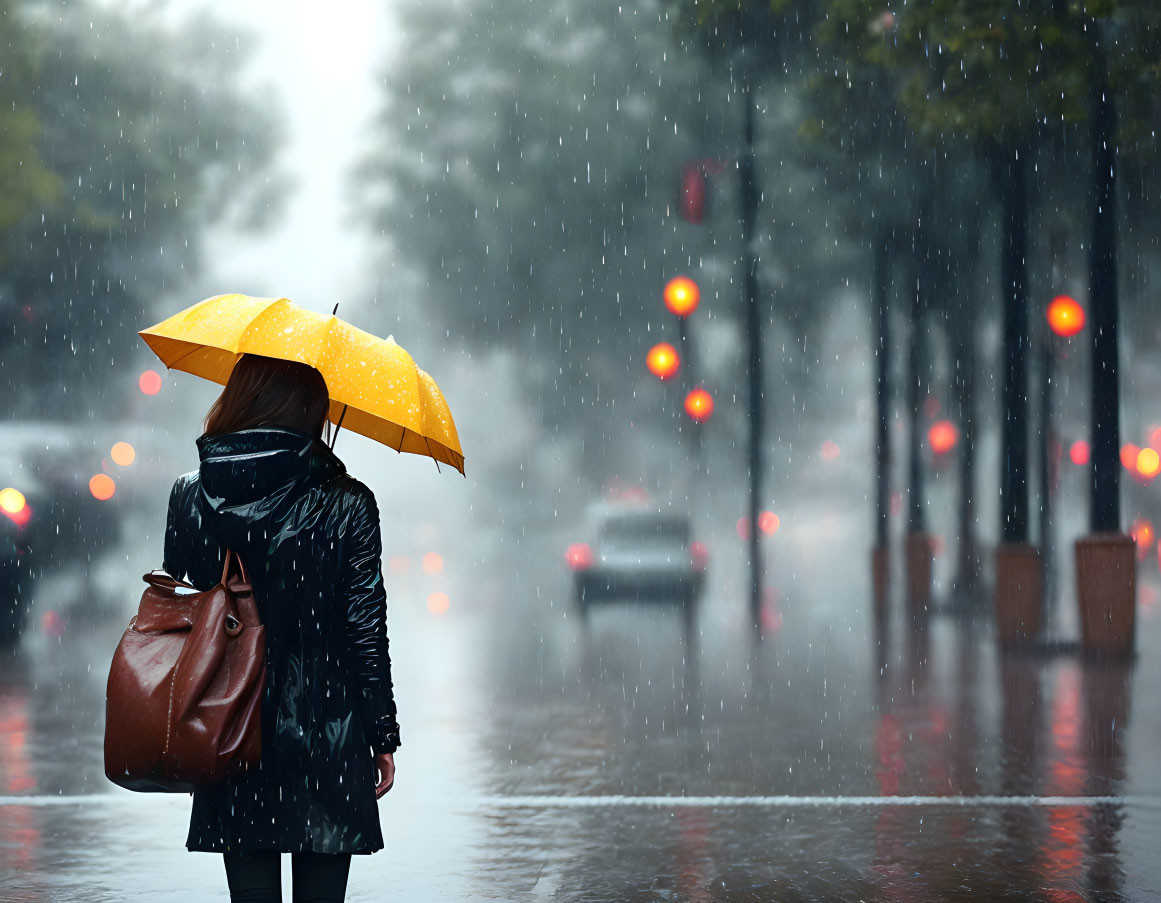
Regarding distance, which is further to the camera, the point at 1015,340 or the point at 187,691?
the point at 1015,340

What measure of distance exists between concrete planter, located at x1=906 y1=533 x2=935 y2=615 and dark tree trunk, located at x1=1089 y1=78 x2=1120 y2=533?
9104mm

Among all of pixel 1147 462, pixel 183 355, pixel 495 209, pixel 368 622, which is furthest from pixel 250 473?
pixel 1147 462

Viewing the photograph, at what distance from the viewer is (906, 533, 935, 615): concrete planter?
2562 cm

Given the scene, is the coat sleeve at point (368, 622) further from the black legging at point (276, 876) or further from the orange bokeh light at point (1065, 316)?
the orange bokeh light at point (1065, 316)

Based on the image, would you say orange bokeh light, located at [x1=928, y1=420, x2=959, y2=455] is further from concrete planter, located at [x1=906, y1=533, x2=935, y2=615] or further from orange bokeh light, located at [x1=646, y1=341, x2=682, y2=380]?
orange bokeh light, located at [x1=646, y1=341, x2=682, y2=380]

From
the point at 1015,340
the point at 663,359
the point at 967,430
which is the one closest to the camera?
the point at 1015,340

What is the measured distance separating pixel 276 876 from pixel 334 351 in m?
1.29

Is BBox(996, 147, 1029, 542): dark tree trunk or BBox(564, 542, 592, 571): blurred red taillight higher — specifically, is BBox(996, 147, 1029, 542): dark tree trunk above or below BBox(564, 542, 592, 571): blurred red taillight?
above

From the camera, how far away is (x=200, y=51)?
36.0 meters

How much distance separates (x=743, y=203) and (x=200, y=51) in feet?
54.4

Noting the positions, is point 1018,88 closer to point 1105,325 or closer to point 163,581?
point 1105,325

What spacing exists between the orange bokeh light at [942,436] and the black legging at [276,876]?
37784mm

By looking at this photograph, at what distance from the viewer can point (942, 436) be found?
144ft

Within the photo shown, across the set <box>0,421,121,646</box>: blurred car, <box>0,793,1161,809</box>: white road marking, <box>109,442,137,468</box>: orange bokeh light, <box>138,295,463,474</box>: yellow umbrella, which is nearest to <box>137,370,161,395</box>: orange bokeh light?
<box>109,442,137,468</box>: orange bokeh light
